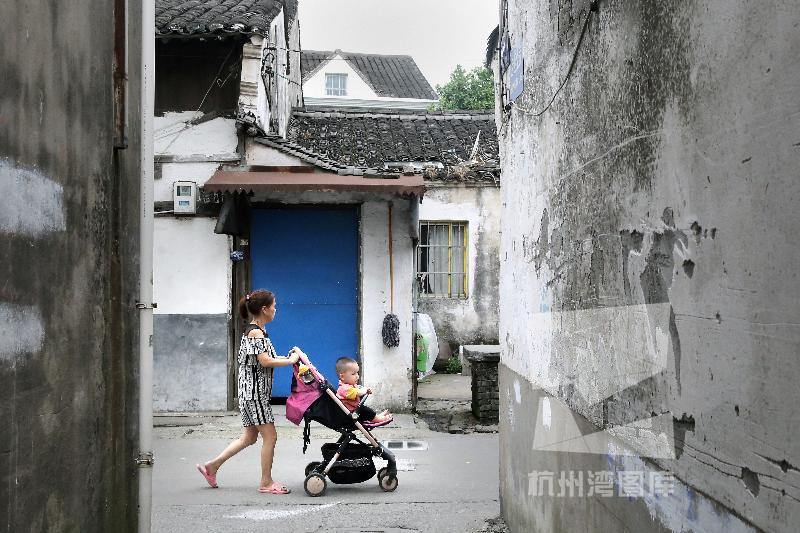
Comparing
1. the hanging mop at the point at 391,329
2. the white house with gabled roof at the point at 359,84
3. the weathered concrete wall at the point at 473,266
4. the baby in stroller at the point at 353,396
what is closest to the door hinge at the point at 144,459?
the baby in stroller at the point at 353,396

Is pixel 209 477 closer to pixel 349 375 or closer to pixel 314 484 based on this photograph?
pixel 314 484

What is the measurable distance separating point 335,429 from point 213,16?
645 cm

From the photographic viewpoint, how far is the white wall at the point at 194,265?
33.4ft

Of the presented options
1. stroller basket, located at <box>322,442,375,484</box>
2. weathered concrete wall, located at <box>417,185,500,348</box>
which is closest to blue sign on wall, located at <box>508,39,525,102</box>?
stroller basket, located at <box>322,442,375,484</box>

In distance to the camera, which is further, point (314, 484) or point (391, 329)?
point (391, 329)

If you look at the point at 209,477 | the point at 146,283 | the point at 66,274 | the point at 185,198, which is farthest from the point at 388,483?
the point at 185,198

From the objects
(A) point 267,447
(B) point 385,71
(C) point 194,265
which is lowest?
(A) point 267,447

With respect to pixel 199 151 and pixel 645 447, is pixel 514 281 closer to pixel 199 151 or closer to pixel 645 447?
pixel 645 447

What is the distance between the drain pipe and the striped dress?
224 centimetres

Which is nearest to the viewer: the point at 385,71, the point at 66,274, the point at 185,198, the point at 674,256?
the point at 674,256

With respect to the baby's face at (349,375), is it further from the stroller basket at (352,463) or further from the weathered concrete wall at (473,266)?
the weathered concrete wall at (473,266)

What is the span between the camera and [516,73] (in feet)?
17.5

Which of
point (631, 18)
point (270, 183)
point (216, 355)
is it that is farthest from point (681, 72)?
point (216, 355)

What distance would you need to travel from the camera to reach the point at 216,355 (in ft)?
33.2
